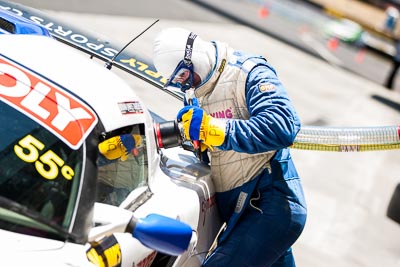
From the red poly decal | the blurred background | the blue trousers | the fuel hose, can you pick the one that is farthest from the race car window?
the fuel hose

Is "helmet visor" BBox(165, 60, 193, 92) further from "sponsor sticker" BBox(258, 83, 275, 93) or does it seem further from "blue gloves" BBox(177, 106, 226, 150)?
"sponsor sticker" BBox(258, 83, 275, 93)

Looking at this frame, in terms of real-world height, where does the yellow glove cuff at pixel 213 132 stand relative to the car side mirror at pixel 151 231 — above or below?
below

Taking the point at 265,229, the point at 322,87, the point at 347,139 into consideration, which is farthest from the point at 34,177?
the point at 322,87

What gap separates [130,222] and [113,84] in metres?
0.79

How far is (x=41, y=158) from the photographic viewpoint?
102 inches

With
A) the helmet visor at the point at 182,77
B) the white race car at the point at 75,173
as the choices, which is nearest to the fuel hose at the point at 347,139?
the helmet visor at the point at 182,77

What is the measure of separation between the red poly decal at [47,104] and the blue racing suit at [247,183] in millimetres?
1068

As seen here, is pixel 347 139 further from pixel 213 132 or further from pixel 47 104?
pixel 47 104

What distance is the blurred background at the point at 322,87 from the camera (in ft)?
20.9

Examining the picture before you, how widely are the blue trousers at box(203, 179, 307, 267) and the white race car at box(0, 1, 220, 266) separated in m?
0.36

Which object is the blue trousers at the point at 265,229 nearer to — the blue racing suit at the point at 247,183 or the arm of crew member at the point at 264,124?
the blue racing suit at the point at 247,183

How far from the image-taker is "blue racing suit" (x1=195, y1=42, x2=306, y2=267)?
11.9 ft

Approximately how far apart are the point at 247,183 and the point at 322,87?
10.1m

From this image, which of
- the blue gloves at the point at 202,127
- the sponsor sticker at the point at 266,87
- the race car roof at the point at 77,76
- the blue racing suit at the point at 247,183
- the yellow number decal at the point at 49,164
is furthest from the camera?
the blue racing suit at the point at 247,183
